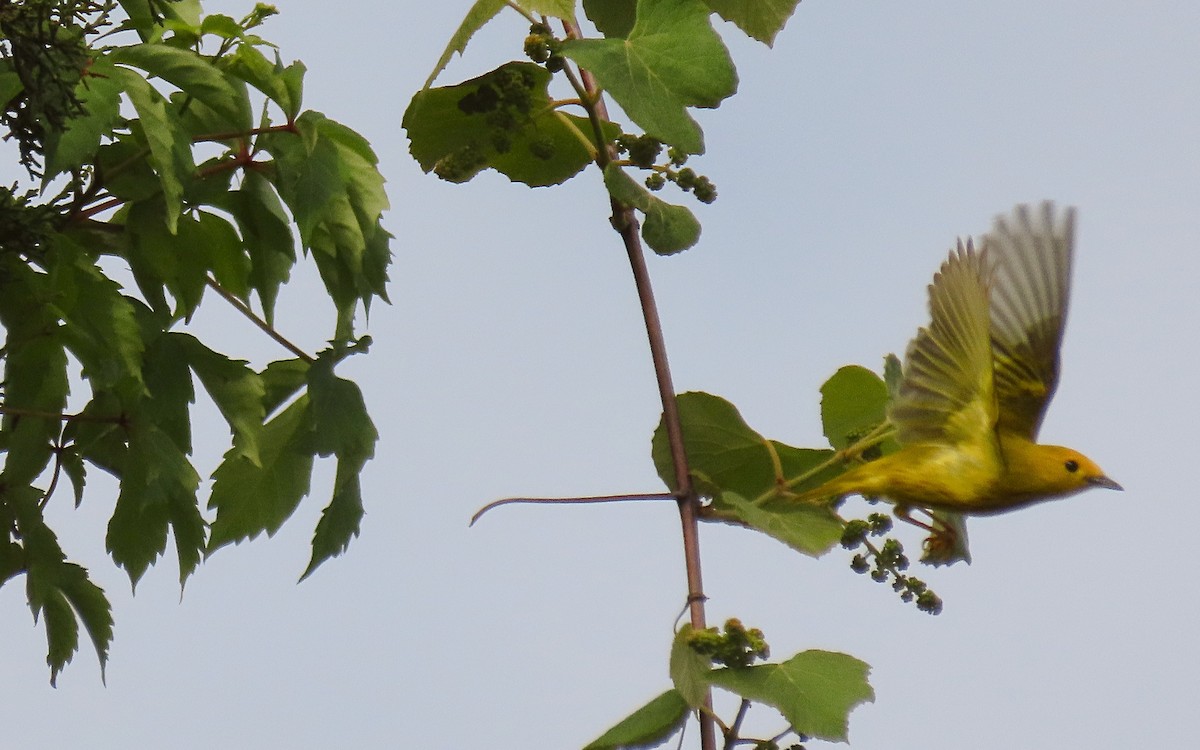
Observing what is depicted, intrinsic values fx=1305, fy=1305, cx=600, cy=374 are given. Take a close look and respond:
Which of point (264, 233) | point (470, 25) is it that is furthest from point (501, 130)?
point (264, 233)

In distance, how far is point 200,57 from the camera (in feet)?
6.34

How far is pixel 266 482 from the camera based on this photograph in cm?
224

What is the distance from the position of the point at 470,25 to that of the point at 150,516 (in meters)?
0.93

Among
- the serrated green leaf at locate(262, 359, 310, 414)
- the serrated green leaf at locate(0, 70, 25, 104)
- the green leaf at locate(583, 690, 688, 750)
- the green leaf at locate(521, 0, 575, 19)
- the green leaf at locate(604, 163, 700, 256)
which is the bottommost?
the green leaf at locate(583, 690, 688, 750)

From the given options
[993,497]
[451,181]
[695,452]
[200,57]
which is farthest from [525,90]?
[993,497]

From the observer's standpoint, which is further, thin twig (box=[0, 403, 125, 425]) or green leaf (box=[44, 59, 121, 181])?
thin twig (box=[0, 403, 125, 425])

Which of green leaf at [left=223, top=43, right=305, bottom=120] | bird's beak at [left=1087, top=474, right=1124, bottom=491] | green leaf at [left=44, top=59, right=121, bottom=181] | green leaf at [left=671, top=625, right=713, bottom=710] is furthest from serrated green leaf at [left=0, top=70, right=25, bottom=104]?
bird's beak at [left=1087, top=474, right=1124, bottom=491]

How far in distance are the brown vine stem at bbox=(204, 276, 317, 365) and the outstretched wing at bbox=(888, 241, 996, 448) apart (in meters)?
1.01

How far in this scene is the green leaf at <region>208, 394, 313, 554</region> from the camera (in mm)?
2199

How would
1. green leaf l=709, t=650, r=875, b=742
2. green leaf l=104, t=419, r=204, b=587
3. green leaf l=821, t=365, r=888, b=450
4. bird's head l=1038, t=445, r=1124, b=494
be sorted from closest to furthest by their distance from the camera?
1. green leaf l=709, t=650, r=875, b=742
2. green leaf l=104, t=419, r=204, b=587
3. green leaf l=821, t=365, r=888, b=450
4. bird's head l=1038, t=445, r=1124, b=494

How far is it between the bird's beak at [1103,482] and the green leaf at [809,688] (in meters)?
0.86

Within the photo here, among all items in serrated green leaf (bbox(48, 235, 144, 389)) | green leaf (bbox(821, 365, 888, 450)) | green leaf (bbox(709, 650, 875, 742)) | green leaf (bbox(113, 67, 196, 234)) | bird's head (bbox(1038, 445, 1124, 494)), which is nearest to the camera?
green leaf (bbox(709, 650, 875, 742))

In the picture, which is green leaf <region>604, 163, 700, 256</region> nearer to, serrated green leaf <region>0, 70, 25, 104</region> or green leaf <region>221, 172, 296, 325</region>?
green leaf <region>221, 172, 296, 325</region>

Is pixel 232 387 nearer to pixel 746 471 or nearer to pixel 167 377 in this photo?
pixel 167 377
